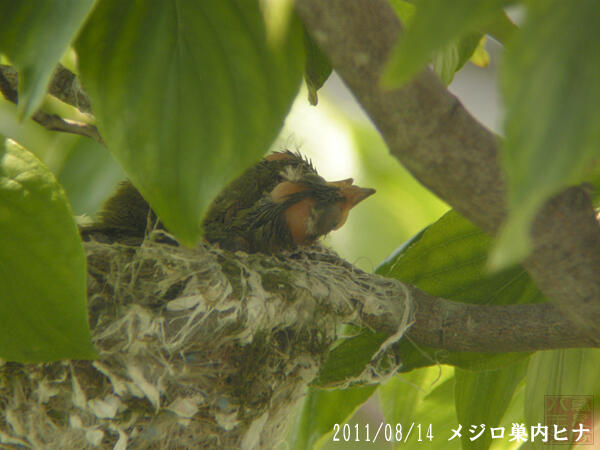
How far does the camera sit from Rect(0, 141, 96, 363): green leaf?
0.53 metres

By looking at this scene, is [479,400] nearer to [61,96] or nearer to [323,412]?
[323,412]

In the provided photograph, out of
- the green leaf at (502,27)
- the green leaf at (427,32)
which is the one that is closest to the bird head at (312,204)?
the green leaf at (502,27)

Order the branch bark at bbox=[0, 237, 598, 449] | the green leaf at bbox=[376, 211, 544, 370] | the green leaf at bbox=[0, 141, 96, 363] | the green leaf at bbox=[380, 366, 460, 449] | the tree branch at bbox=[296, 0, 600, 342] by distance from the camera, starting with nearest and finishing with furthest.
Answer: the tree branch at bbox=[296, 0, 600, 342]
the green leaf at bbox=[0, 141, 96, 363]
the branch bark at bbox=[0, 237, 598, 449]
the green leaf at bbox=[376, 211, 544, 370]
the green leaf at bbox=[380, 366, 460, 449]

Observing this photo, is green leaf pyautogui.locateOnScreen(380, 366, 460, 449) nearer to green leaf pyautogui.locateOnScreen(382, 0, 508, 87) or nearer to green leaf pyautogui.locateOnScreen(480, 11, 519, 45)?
green leaf pyautogui.locateOnScreen(480, 11, 519, 45)

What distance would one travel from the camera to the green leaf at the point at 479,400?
0.86m

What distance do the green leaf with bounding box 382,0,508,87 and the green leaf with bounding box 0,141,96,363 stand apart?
36 centimetres

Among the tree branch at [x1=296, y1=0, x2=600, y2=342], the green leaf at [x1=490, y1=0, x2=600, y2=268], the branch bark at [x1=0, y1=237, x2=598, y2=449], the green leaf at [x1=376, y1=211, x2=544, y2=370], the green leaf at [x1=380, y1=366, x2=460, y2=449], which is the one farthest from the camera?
the green leaf at [x1=380, y1=366, x2=460, y2=449]

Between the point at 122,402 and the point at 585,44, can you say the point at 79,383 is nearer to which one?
the point at 122,402

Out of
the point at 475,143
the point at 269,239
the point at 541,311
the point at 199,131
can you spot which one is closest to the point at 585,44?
Answer: the point at 475,143

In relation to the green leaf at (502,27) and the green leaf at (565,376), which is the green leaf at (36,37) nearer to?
the green leaf at (502,27)

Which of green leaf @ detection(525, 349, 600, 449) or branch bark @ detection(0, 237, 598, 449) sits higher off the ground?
green leaf @ detection(525, 349, 600, 449)

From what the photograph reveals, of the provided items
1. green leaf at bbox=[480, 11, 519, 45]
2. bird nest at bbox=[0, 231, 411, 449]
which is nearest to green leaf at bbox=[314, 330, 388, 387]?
bird nest at bbox=[0, 231, 411, 449]

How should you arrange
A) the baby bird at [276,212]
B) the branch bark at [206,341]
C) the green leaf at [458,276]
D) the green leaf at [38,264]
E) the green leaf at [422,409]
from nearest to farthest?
the green leaf at [38,264] < the branch bark at [206,341] < the green leaf at [458,276] < the baby bird at [276,212] < the green leaf at [422,409]

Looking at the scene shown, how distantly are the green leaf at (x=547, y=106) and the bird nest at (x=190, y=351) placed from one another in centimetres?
49
